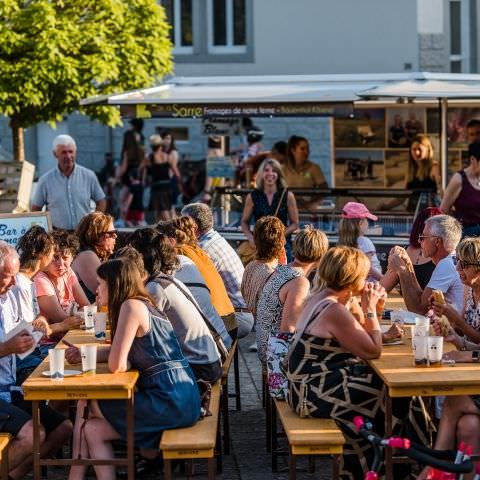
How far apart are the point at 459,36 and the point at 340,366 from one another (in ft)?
71.3

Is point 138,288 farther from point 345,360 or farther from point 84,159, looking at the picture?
point 84,159

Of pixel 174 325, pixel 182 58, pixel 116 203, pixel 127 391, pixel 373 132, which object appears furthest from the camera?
pixel 182 58

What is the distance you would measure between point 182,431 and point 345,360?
0.99 meters

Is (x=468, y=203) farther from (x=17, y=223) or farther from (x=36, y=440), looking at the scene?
(x=36, y=440)

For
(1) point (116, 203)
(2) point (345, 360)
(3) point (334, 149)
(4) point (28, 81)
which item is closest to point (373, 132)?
(3) point (334, 149)

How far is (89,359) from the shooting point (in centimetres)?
716

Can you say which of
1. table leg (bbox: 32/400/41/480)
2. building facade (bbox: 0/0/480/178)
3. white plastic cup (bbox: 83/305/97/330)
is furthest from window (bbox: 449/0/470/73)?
table leg (bbox: 32/400/41/480)

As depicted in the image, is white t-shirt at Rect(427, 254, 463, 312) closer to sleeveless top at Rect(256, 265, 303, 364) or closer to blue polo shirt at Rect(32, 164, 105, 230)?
sleeveless top at Rect(256, 265, 303, 364)

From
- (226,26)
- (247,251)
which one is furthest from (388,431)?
(226,26)

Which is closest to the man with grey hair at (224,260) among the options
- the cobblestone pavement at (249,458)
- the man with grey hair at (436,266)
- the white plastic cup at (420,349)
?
the cobblestone pavement at (249,458)

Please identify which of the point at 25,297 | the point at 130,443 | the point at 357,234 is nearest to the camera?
the point at 130,443

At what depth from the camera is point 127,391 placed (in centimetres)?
699

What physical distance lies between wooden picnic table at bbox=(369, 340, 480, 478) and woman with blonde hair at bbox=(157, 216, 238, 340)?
1.96 metres

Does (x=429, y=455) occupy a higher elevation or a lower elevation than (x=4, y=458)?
higher
